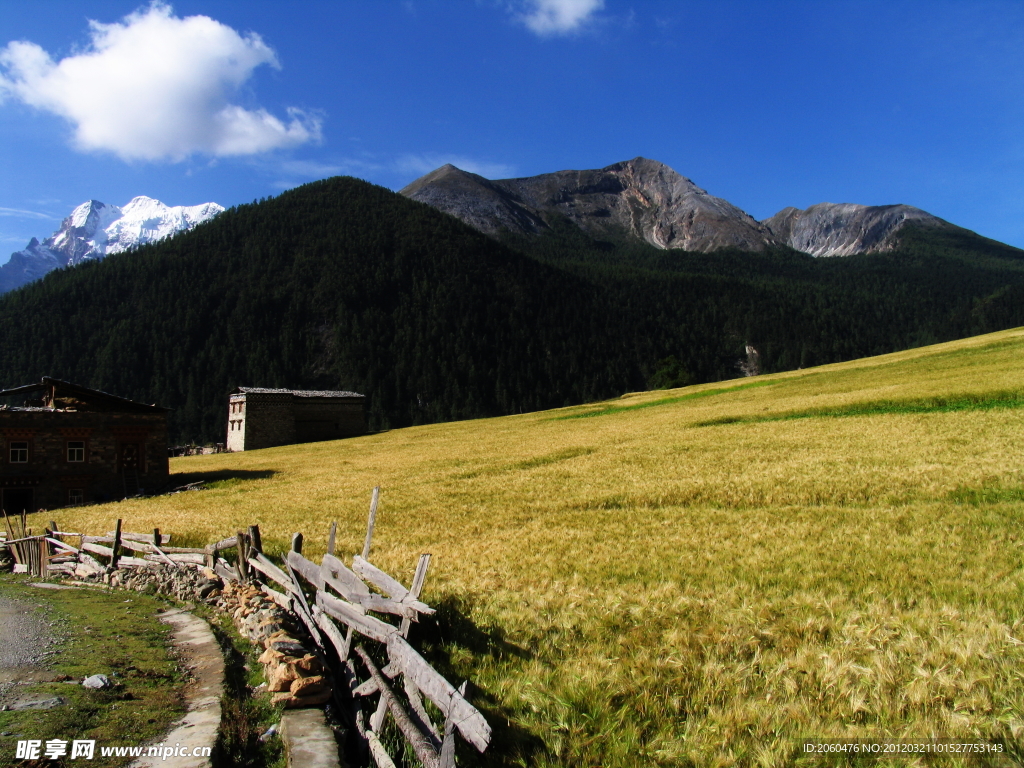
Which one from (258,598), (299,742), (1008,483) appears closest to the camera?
(299,742)

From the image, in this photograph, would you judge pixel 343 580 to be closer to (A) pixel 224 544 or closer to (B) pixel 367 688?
(B) pixel 367 688

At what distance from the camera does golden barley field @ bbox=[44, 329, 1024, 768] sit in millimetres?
5703

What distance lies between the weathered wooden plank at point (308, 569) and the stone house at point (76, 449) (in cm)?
3553

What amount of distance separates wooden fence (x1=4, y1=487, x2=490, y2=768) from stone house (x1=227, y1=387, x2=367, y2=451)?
61.5m

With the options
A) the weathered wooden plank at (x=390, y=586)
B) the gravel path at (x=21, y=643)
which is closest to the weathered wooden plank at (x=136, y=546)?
the gravel path at (x=21, y=643)

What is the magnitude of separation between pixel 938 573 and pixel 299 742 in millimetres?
9949

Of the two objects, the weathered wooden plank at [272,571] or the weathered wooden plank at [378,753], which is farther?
the weathered wooden plank at [272,571]

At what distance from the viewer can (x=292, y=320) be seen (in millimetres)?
163875

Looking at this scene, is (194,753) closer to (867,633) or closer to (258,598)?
(258,598)

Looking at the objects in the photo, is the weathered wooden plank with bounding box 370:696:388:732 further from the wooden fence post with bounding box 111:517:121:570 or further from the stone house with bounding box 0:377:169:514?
the stone house with bounding box 0:377:169:514

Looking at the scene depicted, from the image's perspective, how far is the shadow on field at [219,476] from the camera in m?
41.5

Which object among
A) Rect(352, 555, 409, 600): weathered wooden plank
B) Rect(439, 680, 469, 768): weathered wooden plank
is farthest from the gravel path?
Rect(439, 680, 469, 768): weathered wooden plank

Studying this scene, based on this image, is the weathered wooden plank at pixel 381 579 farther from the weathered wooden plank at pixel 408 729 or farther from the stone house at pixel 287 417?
the stone house at pixel 287 417

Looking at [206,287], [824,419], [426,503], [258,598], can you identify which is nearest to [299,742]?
[258,598]
